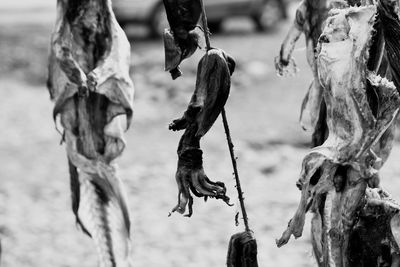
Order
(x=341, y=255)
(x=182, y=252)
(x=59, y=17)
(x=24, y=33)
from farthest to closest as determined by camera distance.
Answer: (x=24, y=33) → (x=182, y=252) → (x=59, y=17) → (x=341, y=255)

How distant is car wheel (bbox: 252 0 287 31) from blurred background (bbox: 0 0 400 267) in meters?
0.02

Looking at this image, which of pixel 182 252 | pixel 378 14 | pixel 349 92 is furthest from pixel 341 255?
pixel 182 252

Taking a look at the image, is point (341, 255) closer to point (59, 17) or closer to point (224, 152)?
point (59, 17)

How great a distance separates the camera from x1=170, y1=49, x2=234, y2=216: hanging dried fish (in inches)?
81.8

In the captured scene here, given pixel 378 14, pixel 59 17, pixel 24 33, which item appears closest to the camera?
pixel 378 14

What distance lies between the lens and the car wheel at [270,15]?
11547 millimetres

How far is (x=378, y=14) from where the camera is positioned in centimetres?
201

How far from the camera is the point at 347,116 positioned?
2.05 meters

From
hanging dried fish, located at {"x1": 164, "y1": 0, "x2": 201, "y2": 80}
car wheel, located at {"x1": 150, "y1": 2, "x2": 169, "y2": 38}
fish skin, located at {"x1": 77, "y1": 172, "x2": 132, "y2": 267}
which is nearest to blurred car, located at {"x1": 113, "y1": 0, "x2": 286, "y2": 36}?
car wheel, located at {"x1": 150, "y1": 2, "x2": 169, "y2": 38}

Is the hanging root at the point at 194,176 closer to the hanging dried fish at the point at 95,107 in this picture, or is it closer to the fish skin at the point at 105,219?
the hanging dried fish at the point at 95,107

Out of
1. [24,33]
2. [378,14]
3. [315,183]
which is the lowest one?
[24,33]

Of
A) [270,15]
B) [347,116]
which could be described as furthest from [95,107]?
[270,15]

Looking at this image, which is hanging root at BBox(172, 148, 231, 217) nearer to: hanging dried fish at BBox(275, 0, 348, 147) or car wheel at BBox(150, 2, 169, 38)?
hanging dried fish at BBox(275, 0, 348, 147)

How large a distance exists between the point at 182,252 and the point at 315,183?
255cm
